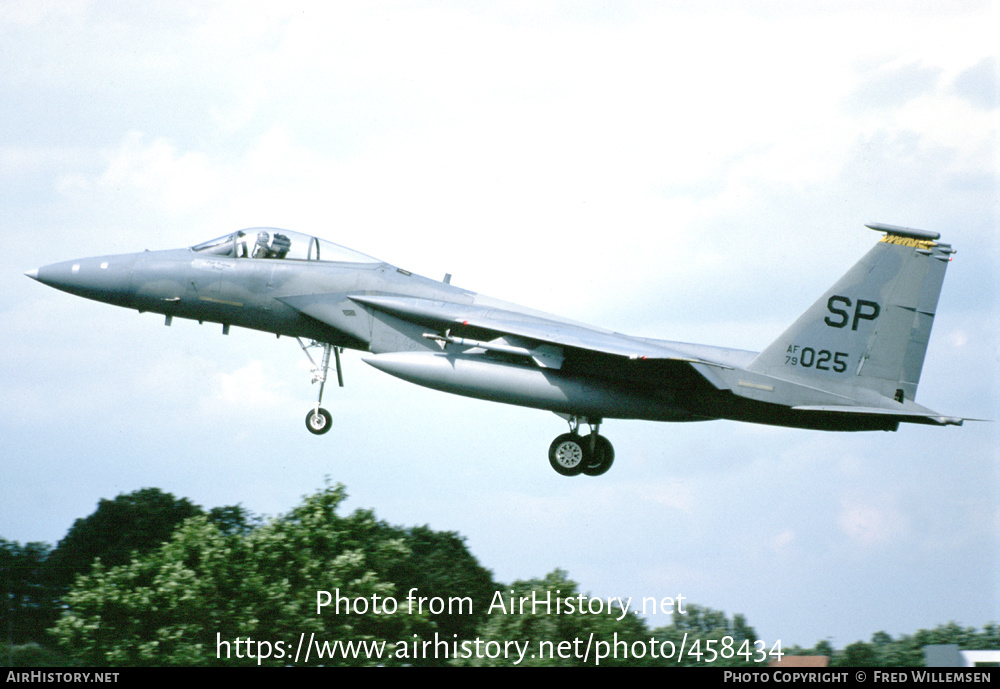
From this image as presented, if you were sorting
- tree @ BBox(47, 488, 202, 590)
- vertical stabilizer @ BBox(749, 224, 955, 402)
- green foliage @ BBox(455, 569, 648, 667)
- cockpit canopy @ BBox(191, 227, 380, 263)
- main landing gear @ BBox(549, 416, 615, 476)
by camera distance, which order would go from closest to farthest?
vertical stabilizer @ BBox(749, 224, 955, 402) → main landing gear @ BBox(549, 416, 615, 476) → cockpit canopy @ BBox(191, 227, 380, 263) → green foliage @ BBox(455, 569, 648, 667) → tree @ BBox(47, 488, 202, 590)

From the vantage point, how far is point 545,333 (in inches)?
679

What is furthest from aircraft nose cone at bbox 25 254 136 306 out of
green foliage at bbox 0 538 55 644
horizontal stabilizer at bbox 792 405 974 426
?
green foliage at bbox 0 538 55 644

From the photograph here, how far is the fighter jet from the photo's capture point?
17.2 meters

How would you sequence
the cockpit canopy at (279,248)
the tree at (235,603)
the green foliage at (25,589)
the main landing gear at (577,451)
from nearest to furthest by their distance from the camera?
the main landing gear at (577,451) < the cockpit canopy at (279,248) < the tree at (235,603) < the green foliage at (25,589)

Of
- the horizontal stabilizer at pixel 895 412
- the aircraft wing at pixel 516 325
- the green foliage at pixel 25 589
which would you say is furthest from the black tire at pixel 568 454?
the green foliage at pixel 25 589

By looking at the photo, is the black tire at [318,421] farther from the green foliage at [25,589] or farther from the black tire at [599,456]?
the green foliage at [25,589]

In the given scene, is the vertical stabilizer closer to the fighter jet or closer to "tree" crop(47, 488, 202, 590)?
the fighter jet

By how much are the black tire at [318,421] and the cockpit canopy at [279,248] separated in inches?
99.5

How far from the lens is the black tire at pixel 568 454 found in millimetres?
18391

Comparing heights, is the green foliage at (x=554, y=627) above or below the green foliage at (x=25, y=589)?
above

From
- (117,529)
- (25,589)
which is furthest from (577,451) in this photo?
(25,589)

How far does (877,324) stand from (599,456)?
4.77 m

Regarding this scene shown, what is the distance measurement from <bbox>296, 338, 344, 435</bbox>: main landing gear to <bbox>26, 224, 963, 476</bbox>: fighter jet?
0.9 inches
